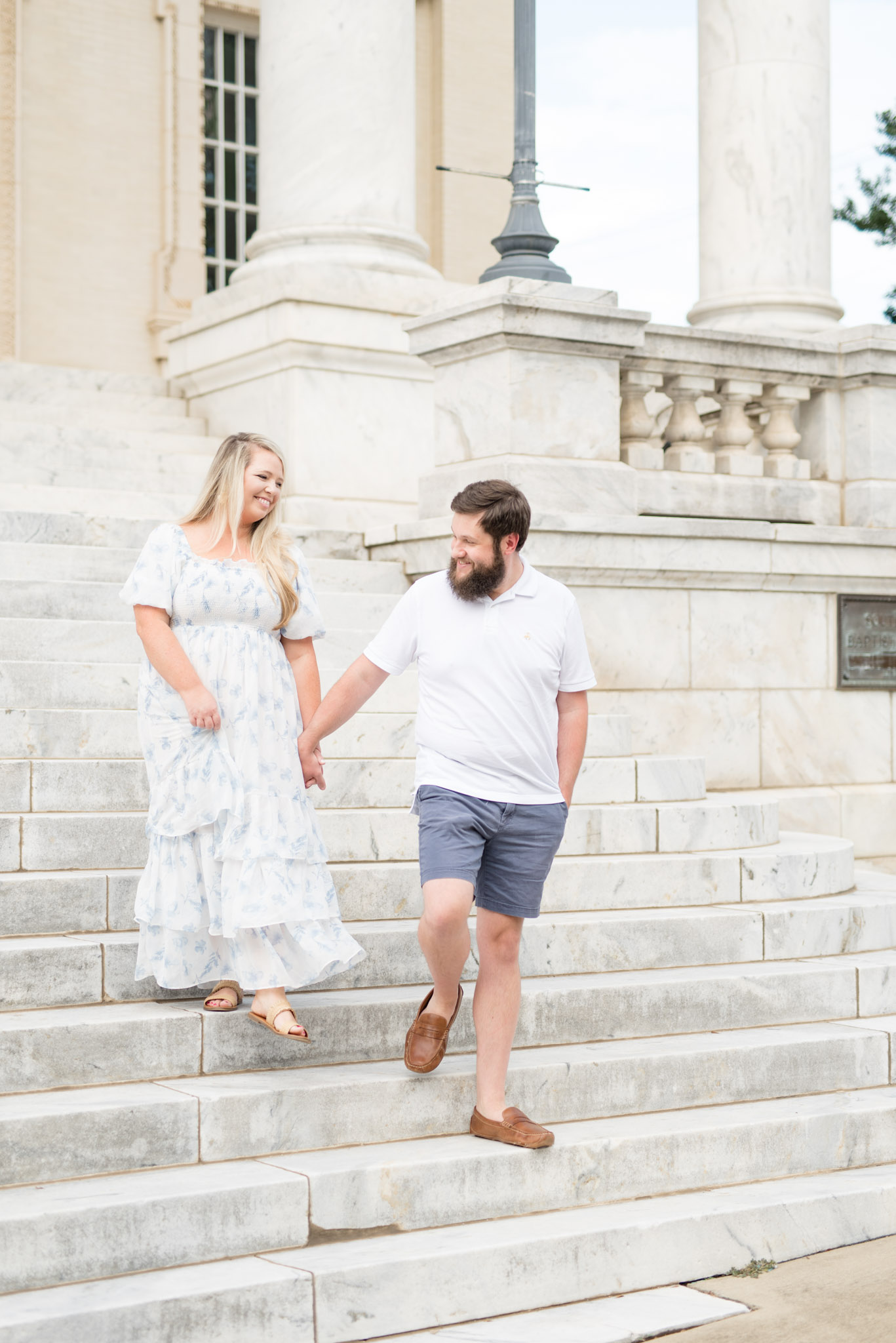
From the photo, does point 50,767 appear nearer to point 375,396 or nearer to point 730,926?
point 730,926

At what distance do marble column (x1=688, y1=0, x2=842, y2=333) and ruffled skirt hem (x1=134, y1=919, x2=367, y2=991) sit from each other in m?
6.74

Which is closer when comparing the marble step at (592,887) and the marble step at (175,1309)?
the marble step at (175,1309)

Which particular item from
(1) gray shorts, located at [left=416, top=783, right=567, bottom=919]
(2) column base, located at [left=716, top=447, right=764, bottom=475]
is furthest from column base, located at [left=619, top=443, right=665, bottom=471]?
(1) gray shorts, located at [left=416, top=783, right=567, bottom=919]

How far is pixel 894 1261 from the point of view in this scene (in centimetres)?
483

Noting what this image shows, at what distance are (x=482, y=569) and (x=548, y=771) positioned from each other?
0.60 metres

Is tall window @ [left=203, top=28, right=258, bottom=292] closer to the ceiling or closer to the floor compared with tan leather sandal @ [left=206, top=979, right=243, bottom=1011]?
closer to the ceiling

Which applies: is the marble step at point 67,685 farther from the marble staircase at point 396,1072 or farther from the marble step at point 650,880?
the marble step at point 650,880

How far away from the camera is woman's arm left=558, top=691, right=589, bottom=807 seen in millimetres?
4859

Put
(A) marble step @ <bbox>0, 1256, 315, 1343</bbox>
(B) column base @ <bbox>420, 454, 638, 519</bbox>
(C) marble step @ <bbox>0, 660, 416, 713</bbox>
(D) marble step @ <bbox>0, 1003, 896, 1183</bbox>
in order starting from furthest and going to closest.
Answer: (B) column base @ <bbox>420, 454, 638, 519</bbox>
(C) marble step @ <bbox>0, 660, 416, 713</bbox>
(D) marble step @ <bbox>0, 1003, 896, 1183</bbox>
(A) marble step @ <bbox>0, 1256, 315, 1343</bbox>

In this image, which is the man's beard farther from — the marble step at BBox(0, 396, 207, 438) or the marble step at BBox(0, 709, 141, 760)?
the marble step at BBox(0, 396, 207, 438)

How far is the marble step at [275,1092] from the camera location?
4.48 metres

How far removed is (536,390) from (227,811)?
13.2ft

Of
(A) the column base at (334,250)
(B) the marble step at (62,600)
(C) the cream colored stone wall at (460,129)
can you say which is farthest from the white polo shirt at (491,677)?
(C) the cream colored stone wall at (460,129)

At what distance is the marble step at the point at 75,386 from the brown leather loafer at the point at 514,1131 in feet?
22.4
